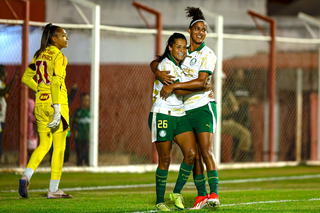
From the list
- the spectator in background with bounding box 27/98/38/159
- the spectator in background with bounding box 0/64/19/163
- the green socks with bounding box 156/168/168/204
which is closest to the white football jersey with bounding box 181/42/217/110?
the green socks with bounding box 156/168/168/204

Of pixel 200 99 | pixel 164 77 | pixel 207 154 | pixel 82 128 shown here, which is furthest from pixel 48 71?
pixel 82 128

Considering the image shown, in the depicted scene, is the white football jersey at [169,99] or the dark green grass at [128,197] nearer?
the white football jersey at [169,99]

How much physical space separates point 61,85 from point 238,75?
6.71 metres

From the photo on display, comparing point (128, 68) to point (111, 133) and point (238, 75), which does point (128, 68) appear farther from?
point (238, 75)

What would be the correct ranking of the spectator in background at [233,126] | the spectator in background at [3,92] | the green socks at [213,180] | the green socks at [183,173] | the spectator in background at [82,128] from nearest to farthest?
the green socks at [213,180], the green socks at [183,173], the spectator in background at [3,92], the spectator in background at [82,128], the spectator in background at [233,126]

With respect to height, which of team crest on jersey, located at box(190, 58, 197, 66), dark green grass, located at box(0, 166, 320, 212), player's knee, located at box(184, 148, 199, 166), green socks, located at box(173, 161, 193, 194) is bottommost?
dark green grass, located at box(0, 166, 320, 212)

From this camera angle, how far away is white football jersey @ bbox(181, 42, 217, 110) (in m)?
5.52

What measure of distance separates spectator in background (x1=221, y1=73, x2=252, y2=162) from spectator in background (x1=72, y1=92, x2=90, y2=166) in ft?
10.1

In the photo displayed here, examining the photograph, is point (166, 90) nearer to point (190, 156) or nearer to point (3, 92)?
point (190, 156)

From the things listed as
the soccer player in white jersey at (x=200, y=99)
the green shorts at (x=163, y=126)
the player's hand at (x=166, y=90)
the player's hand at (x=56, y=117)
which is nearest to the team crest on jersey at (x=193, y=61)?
the soccer player in white jersey at (x=200, y=99)

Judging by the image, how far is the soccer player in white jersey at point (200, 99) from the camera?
5.42m

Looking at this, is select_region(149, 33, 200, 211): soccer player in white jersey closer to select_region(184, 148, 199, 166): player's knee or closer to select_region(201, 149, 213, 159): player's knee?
select_region(184, 148, 199, 166): player's knee

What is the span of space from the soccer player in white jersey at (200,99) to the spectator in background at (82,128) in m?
5.11

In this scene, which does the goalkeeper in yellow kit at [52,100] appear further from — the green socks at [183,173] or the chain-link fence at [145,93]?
the chain-link fence at [145,93]
